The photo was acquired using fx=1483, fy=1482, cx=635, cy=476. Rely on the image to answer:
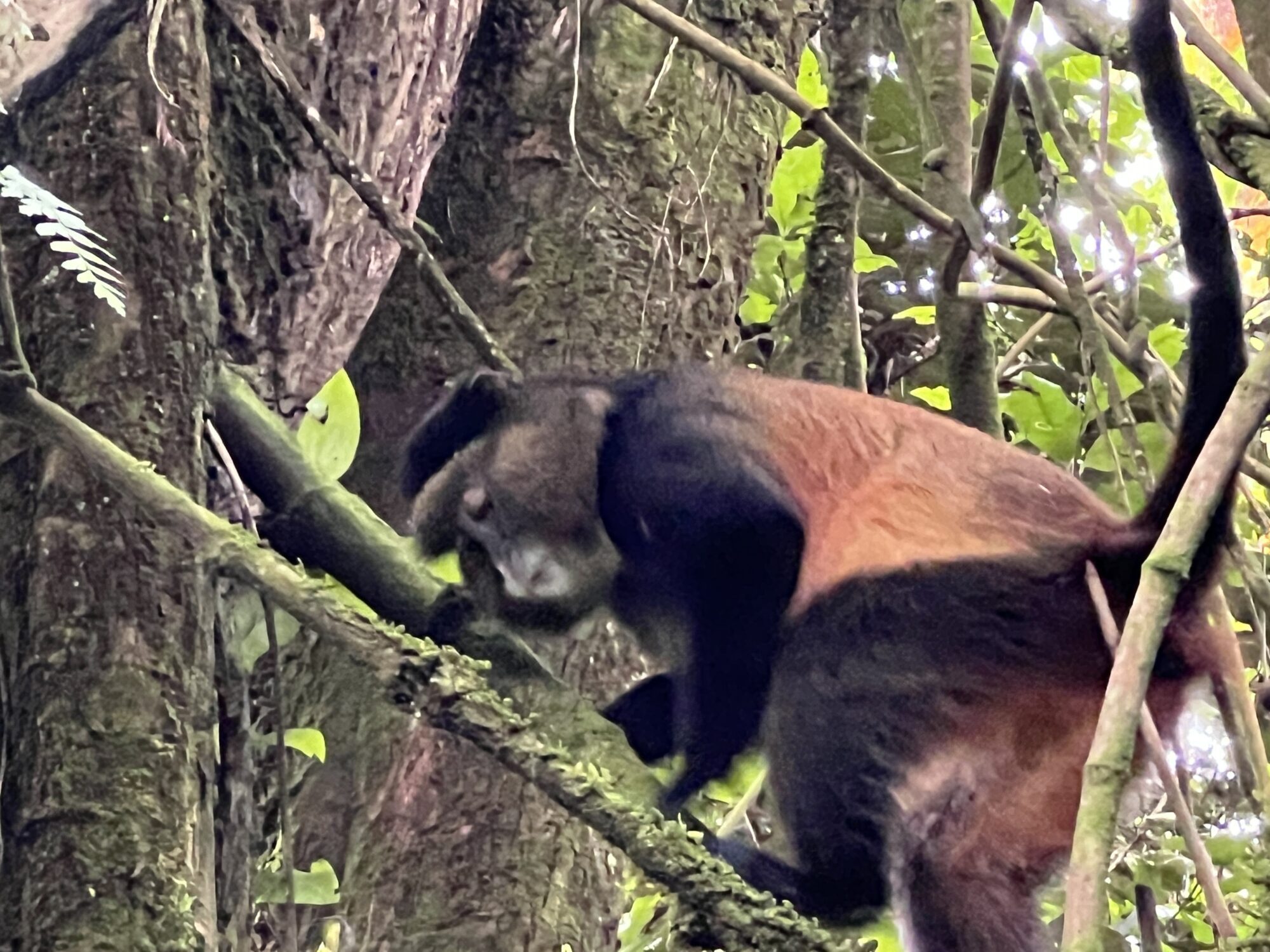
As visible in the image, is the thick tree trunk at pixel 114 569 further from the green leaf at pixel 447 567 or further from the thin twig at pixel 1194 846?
the thin twig at pixel 1194 846

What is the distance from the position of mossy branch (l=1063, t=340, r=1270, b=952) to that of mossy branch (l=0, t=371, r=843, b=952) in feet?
1.24

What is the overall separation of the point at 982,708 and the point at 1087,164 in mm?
934

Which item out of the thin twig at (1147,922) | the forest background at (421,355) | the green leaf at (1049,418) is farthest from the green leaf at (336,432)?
the green leaf at (1049,418)

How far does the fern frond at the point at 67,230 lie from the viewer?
1.36 m

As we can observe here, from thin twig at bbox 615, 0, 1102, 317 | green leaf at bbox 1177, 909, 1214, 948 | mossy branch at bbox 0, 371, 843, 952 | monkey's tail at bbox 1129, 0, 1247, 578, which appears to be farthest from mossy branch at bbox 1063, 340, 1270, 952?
green leaf at bbox 1177, 909, 1214, 948

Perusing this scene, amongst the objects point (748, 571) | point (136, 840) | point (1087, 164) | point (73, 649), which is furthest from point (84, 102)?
point (1087, 164)

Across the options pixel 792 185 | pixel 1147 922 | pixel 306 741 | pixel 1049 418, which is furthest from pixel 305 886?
pixel 792 185

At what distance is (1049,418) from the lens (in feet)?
9.68

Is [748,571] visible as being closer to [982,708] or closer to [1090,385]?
[982,708]

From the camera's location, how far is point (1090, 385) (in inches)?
86.0

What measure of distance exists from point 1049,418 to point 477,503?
1146mm

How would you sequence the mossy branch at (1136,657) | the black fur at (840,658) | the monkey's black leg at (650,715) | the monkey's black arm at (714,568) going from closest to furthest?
the mossy branch at (1136,657), the black fur at (840,658), the monkey's black arm at (714,568), the monkey's black leg at (650,715)

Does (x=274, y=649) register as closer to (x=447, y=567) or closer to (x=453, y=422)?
(x=447, y=567)

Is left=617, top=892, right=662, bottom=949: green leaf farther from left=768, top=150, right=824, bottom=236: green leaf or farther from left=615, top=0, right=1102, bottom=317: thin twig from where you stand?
left=768, top=150, right=824, bottom=236: green leaf
